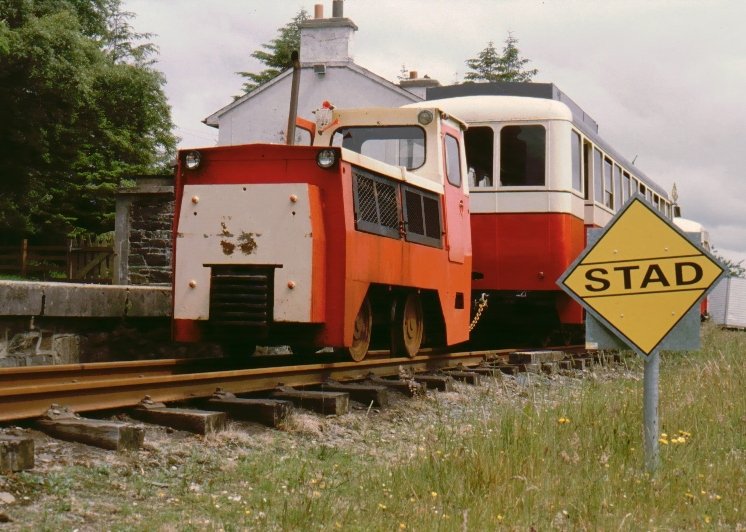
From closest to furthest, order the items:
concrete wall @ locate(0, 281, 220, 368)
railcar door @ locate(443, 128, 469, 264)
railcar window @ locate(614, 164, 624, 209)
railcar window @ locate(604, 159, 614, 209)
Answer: concrete wall @ locate(0, 281, 220, 368)
railcar door @ locate(443, 128, 469, 264)
railcar window @ locate(604, 159, 614, 209)
railcar window @ locate(614, 164, 624, 209)

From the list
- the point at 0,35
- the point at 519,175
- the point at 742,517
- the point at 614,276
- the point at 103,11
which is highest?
the point at 103,11

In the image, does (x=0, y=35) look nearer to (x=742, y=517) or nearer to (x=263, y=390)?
(x=263, y=390)

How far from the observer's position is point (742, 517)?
432 centimetres

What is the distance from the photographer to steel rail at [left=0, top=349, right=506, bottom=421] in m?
5.50

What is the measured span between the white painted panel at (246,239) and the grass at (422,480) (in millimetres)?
1582

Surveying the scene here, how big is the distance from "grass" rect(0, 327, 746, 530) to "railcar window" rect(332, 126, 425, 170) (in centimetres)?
384

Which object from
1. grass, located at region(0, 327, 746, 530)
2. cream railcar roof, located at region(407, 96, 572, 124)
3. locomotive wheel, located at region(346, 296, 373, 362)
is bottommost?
grass, located at region(0, 327, 746, 530)

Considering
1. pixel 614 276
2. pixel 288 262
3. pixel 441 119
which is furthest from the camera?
pixel 441 119

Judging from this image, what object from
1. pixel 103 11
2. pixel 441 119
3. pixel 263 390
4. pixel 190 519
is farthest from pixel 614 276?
pixel 103 11

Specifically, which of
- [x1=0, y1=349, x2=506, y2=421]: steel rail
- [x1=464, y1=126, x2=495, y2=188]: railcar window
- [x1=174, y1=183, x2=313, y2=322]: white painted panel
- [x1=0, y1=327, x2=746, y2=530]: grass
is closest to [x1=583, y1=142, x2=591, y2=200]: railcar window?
[x1=464, y1=126, x2=495, y2=188]: railcar window

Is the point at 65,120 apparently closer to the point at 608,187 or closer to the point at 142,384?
the point at 608,187

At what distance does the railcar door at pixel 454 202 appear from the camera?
32.4 ft

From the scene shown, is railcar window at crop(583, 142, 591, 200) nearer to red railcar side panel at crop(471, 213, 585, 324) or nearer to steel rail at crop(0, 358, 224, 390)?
red railcar side panel at crop(471, 213, 585, 324)

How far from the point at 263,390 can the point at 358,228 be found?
1.60 meters
